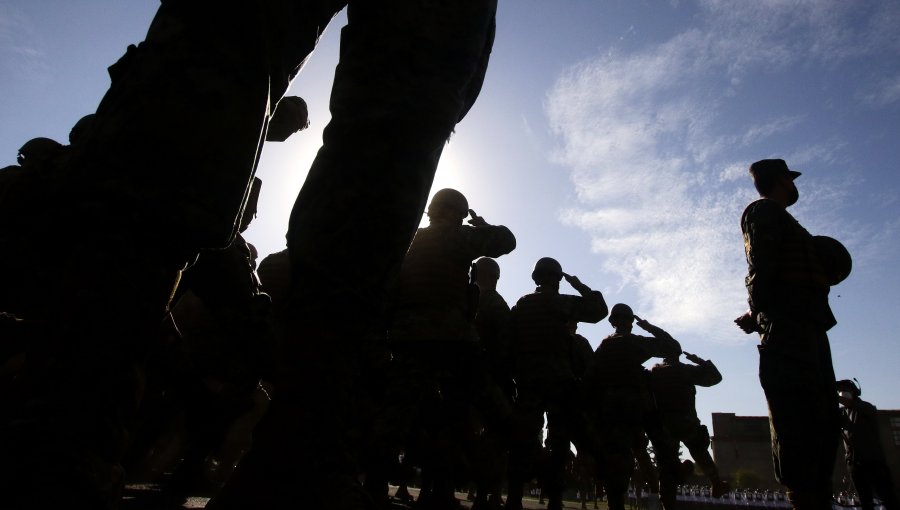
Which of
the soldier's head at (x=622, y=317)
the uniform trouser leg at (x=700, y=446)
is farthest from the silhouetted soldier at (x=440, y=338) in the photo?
the uniform trouser leg at (x=700, y=446)

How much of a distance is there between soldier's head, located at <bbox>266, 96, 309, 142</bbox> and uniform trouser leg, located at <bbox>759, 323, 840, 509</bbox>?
9.83 feet

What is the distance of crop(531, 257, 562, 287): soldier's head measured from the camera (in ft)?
23.0

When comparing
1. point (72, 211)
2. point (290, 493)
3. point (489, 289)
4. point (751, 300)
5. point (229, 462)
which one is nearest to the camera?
point (72, 211)

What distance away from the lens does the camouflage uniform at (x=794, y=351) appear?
291 cm

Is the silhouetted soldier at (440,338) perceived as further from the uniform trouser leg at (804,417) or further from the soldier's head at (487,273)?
the soldier's head at (487,273)

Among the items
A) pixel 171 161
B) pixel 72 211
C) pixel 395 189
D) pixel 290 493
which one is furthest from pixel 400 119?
pixel 290 493

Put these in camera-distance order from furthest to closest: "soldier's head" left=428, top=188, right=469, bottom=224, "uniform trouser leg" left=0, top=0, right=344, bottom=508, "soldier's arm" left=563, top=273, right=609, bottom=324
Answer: "soldier's arm" left=563, top=273, right=609, bottom=324 < "soldier's head" left=428, top=188, right=469, bottom=224 < "uniform trouser leg" left=0, top=0, right=344, bottom=508

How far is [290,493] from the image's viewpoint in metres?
0.76

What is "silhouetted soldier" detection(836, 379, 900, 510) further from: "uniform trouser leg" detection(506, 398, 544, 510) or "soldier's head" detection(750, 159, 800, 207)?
"soldier's head" detection(750, 159, 800, 207)

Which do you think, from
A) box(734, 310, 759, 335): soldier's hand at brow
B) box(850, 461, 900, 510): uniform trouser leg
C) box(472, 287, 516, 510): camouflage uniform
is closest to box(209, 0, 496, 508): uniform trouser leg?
box(734, 310, 759, 335): soldier's hand at brow

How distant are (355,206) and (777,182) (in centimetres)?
394

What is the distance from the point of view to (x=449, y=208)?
547cm

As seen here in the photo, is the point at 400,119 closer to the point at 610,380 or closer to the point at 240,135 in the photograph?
the point at 240,135

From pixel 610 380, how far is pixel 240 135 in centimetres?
747
